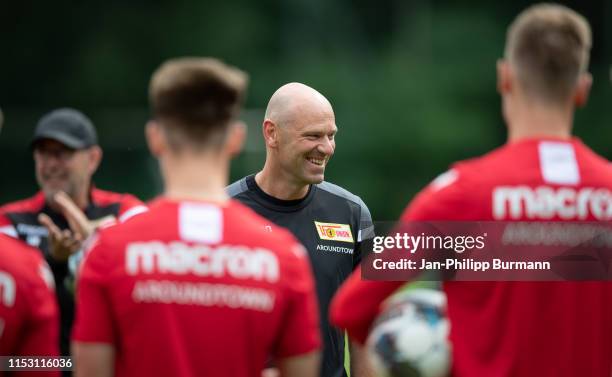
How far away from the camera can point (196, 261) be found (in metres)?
3.68

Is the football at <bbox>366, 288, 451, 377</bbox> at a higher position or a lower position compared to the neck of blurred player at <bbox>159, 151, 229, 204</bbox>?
lower

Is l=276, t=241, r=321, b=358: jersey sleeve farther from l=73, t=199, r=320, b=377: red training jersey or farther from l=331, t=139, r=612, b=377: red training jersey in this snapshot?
l=331, t=139, r=612, b=377: red training jersey

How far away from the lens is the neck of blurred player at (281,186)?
6141 mm

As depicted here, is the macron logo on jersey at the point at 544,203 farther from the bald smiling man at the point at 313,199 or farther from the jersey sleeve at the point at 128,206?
the jersey sleeve at the point at 128,206

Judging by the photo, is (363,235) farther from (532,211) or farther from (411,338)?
(532,211)

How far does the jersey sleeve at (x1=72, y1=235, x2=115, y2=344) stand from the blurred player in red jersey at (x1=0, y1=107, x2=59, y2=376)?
0.97ft

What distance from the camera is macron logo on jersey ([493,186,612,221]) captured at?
384 cm

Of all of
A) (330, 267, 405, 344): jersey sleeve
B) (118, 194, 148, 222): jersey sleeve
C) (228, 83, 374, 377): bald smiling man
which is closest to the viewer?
(330, 267, 405, 344): jersey sleeve

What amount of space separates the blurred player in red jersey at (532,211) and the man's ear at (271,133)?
244cm

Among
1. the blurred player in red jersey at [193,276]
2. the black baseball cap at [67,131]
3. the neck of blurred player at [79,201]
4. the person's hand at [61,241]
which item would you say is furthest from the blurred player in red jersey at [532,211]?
the black baseball cap at [67,131]

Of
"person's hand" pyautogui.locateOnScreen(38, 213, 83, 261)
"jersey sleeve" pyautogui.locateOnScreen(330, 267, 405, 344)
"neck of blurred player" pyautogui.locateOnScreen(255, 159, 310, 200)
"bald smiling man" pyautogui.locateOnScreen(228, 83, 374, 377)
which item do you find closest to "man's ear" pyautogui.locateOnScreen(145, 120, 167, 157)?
"jersey sleeve" pyautogui.locateOnScreen(330, 267, 405, 344)

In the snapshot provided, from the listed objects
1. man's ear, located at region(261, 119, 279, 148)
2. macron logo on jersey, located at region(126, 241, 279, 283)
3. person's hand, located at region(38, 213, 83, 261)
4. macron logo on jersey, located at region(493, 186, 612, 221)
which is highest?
man's ear, located at region(261, 119, 279, 148)

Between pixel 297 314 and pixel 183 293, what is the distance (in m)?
0.37

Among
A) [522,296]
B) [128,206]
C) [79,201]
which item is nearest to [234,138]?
[522,296]
